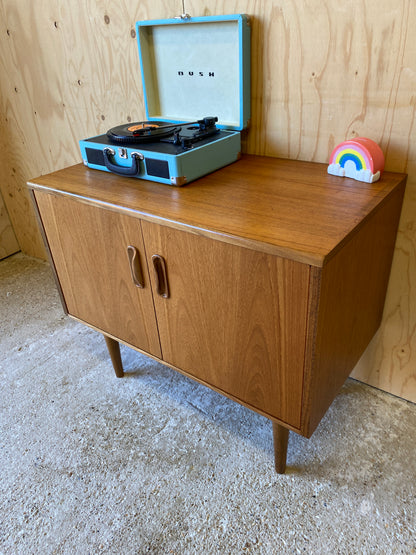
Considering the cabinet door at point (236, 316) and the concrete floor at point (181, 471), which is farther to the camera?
the concrete floor at point (181, 471)

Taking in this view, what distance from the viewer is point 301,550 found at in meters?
0.95

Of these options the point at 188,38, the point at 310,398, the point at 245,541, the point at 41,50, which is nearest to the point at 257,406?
the point at 310,398

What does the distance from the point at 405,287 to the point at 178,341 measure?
2.11ft

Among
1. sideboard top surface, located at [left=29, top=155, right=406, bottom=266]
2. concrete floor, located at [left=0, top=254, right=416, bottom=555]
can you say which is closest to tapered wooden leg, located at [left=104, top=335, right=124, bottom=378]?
concrete floor, located at [left=0, top=254, right=416, bottom=555]

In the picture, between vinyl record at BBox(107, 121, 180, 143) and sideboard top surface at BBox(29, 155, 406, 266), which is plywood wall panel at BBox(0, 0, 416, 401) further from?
vinyl record at BBox(107, 121, 180, 143)

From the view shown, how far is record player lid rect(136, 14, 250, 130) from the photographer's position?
1.11m

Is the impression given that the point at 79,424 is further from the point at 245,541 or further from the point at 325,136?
the point at 325,136

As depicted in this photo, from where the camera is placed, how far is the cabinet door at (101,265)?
102cm

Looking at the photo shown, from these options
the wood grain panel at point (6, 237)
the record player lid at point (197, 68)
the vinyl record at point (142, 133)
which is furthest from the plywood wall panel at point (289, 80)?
the wood grain panel at point (6, 237)

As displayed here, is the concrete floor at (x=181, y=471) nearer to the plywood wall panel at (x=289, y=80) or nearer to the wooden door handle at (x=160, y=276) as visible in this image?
the plywood wall panel at (x=289, y=80)

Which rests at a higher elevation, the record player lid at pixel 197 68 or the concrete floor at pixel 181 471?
the record player lid at pixel 197 68

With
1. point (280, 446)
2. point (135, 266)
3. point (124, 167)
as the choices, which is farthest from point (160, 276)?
point (280, 446)

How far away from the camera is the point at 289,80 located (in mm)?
1082

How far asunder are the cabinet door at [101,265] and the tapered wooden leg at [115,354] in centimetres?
12
